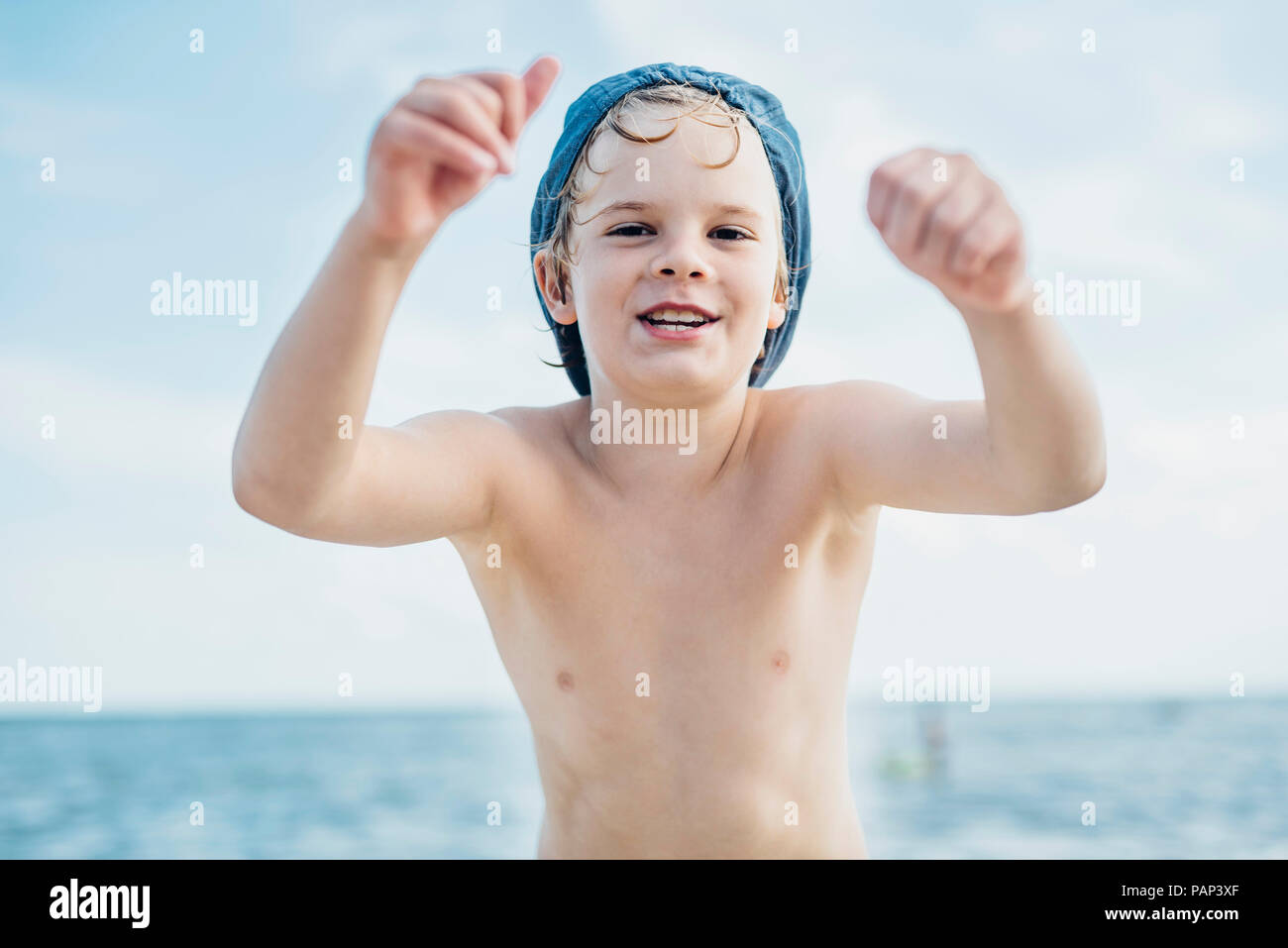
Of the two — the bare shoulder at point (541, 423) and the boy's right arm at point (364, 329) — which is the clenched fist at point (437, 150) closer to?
the boy's right arm at point (364, 329)

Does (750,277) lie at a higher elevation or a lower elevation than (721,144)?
lower

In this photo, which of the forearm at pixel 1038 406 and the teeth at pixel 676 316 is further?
the teeth at pixel 676 316

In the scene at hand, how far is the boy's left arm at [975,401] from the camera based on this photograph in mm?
1245

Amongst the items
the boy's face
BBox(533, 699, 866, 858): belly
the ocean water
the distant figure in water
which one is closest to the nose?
the boy's face

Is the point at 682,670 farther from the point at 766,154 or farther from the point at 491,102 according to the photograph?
→ the point at 491,102

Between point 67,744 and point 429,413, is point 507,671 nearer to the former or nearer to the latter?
point 429,413

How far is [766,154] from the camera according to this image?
7.25ft

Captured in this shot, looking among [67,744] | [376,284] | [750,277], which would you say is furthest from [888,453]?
[67,744]

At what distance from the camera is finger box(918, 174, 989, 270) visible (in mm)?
1231

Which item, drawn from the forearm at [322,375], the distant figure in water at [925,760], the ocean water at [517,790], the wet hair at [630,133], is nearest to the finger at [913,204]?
the forearm at [322,375]

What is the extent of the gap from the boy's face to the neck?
93mm

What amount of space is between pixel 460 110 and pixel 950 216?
55 centimetres
